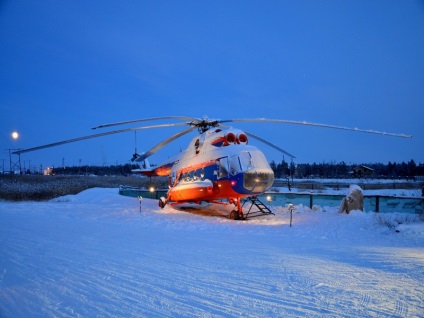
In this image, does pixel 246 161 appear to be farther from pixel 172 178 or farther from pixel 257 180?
pixel 172 178

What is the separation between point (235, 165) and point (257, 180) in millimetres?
1168

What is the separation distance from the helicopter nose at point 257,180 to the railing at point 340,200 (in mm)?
3360

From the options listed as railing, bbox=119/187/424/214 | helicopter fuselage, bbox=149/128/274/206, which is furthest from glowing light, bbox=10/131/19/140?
railing, bbox=119/187/424/214

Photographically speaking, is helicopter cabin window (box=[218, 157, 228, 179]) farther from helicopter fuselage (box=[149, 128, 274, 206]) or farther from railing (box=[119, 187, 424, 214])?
railing (box=[119, 187, 424, 214])

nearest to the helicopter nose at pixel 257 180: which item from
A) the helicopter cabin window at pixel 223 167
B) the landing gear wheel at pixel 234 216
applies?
the helicopter cabin window at pixel 223 167

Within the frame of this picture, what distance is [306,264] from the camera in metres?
5.65

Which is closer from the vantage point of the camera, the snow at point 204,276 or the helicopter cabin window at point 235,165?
the snow at point 204,276

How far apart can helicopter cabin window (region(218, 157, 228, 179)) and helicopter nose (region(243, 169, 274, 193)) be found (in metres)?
1.07

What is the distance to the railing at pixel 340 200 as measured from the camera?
15391 mm

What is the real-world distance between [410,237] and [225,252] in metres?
6.29

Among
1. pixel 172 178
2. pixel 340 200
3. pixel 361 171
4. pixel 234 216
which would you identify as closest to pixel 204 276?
pixel 234 216

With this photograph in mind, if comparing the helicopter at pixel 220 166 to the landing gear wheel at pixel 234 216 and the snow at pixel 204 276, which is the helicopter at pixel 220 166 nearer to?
the landing gear wheel at pixel 234 216

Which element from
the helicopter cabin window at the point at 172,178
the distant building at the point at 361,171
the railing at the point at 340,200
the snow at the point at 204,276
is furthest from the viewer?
the distant building at the point at 361,171

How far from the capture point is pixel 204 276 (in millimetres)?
4828
